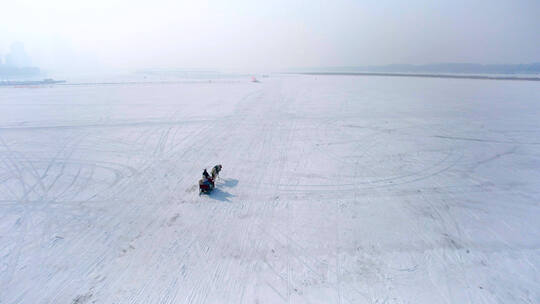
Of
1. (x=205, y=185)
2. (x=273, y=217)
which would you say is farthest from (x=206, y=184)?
(x=273, y=217)

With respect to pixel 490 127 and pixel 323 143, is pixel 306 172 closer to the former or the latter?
pixel 323 143

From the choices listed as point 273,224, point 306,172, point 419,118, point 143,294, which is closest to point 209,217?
point 273,224

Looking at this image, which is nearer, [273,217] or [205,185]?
[273,217]

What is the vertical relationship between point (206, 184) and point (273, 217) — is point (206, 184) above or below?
above

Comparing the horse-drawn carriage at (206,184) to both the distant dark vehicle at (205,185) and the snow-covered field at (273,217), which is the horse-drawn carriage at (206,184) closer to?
the distant dark vehicle at (205,185)

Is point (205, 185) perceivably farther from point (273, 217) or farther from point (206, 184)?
point (273, 217)

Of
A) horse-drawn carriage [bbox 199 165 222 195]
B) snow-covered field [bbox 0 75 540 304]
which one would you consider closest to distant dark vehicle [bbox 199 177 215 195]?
horse-drawn carriage [bbox 199 165 222 195]

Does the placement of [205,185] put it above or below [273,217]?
above

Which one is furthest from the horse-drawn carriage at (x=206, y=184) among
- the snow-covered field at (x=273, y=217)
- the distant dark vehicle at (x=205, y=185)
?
the snow-covered field at (x=273, y=217)
